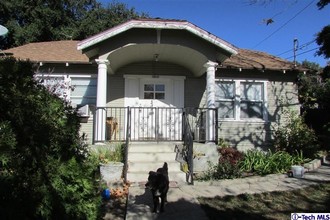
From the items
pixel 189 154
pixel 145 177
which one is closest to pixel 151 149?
pixel 189 154

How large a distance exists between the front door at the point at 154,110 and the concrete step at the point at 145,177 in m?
3.63

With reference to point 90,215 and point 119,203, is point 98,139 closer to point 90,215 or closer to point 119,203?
point 119,203

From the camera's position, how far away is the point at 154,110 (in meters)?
13.0

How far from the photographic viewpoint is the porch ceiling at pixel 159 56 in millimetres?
11031

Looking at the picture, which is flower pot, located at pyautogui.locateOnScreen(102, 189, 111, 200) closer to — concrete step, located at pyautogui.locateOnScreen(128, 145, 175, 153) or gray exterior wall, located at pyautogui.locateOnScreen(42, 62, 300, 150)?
concrete step, located at pyautogui.locateOnScreen(128, 145, 175, 153)

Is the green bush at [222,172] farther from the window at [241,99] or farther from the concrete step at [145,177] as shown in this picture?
the window at [241,99]

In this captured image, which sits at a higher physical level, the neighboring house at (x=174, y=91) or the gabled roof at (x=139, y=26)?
the gabled roof at (x=139, y=26)

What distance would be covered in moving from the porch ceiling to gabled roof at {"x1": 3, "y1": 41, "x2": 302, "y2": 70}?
1311 mm

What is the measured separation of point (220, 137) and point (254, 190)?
5267 millimetres

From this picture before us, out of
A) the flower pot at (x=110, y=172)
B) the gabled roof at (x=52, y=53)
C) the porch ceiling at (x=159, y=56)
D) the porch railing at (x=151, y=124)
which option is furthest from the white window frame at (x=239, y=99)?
the flower pot at (x=110, y=172)

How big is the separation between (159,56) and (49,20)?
1777 centimetres

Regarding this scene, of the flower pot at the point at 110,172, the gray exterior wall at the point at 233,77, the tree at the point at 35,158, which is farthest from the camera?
the gray exterior wall at the point at 233,77

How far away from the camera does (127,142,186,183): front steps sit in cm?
877

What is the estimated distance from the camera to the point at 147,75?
13117 mm
